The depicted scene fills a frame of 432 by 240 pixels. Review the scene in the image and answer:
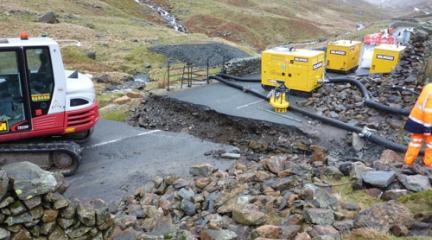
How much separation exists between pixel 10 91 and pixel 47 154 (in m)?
1.81

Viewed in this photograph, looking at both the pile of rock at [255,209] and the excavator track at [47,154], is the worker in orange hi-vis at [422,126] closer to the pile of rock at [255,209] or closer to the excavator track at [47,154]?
the pile of rock at [255,209]

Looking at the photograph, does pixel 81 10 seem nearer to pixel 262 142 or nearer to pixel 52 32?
pixel 52 32

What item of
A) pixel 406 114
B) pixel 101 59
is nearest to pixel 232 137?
pixel 406 114

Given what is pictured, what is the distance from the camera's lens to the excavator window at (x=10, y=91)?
10164 mm

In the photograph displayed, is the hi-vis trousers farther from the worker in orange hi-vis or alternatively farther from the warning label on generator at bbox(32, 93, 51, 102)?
the warning label on generator at bbox(32, 93, 51, 102)

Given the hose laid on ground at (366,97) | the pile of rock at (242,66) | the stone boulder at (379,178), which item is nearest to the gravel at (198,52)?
the pile of rock at (242,66)

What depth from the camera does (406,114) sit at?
546 inches

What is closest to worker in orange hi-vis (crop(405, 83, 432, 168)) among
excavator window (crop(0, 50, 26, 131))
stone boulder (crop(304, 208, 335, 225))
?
stone boulder (crop(304, 208, 335, 225))

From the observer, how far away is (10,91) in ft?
33.8

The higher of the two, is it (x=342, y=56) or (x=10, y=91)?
(x=10, y=91)

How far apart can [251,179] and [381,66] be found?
1232cm

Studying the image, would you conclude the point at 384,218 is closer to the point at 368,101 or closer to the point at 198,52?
the point at 368,101

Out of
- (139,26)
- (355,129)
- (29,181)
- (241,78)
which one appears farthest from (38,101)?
(139,26)

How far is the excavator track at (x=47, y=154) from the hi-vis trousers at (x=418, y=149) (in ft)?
26.1
